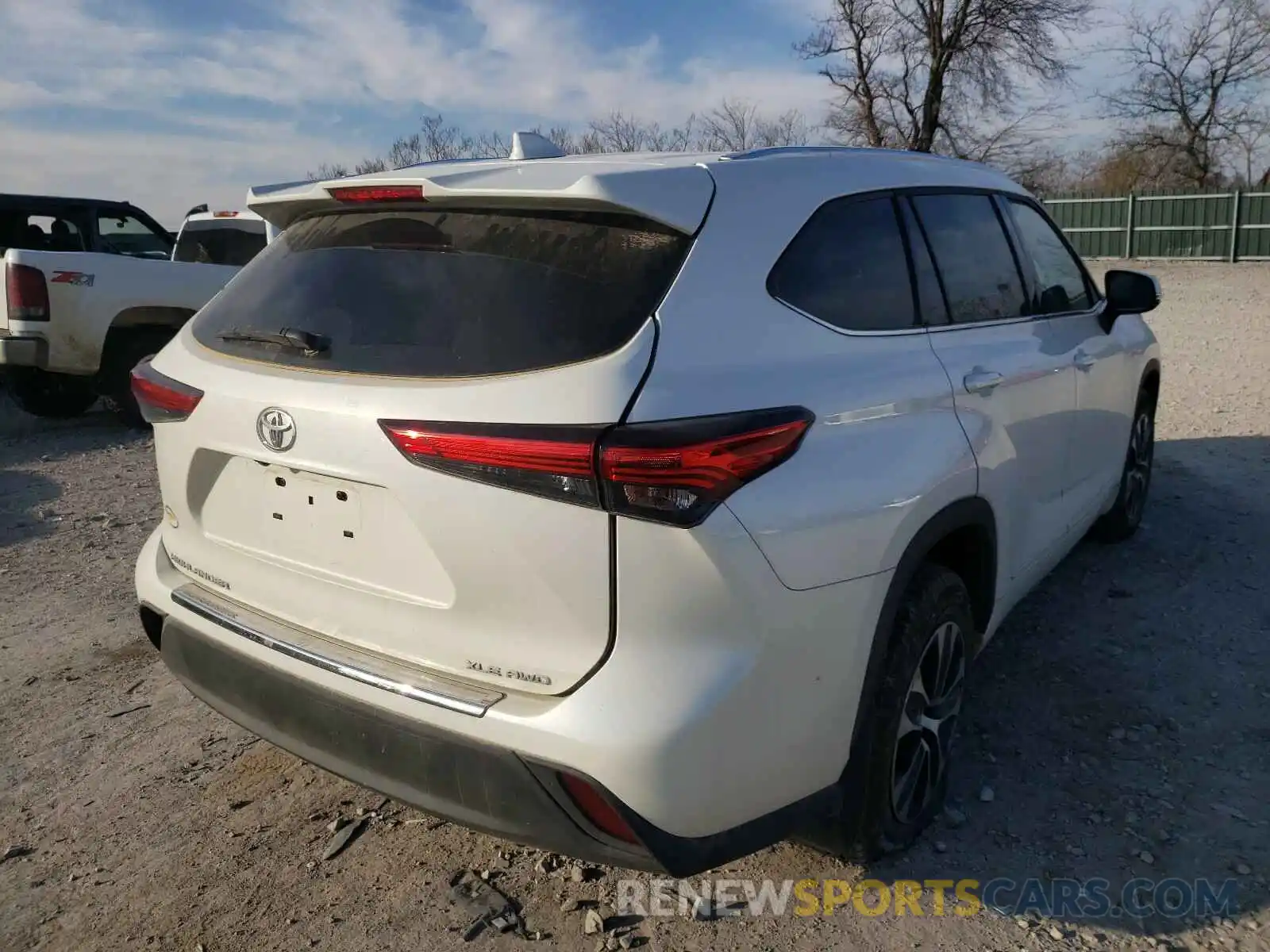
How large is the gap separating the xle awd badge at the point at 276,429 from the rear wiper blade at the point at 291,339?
16 centimetres

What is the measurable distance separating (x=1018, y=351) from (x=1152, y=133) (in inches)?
1734

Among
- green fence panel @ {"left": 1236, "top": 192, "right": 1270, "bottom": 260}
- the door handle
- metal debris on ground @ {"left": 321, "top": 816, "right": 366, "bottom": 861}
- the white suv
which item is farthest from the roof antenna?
green fence panel @ {"left": 1236, "top": 192, "right": 1270, "bottom": 260}

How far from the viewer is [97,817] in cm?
304

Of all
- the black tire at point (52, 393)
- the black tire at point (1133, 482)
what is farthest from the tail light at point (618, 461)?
the black tire at point (52, 393)

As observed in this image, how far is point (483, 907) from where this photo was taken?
2.62 metres

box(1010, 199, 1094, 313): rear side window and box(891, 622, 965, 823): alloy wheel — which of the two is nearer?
box(891, 622, 965, 823): alloy wheel

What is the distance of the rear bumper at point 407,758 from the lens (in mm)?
2086

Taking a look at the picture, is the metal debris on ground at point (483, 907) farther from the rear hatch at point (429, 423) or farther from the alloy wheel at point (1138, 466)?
the alloy wheel at point (1138, 466)

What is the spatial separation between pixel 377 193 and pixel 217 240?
866 centimetres

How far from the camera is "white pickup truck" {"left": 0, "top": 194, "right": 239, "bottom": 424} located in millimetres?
8109

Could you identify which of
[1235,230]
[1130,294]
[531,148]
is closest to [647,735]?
[531,148]

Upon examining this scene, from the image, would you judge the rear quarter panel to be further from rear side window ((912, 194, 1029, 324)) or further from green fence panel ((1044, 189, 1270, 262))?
green fence panel ((1044, 189, 1270, 262))

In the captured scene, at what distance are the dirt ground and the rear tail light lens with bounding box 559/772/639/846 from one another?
60 centimetres

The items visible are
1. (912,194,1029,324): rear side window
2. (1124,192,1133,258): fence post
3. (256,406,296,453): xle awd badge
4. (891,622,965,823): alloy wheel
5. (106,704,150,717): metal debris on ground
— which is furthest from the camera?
(1124,192,1133,258): fence post
